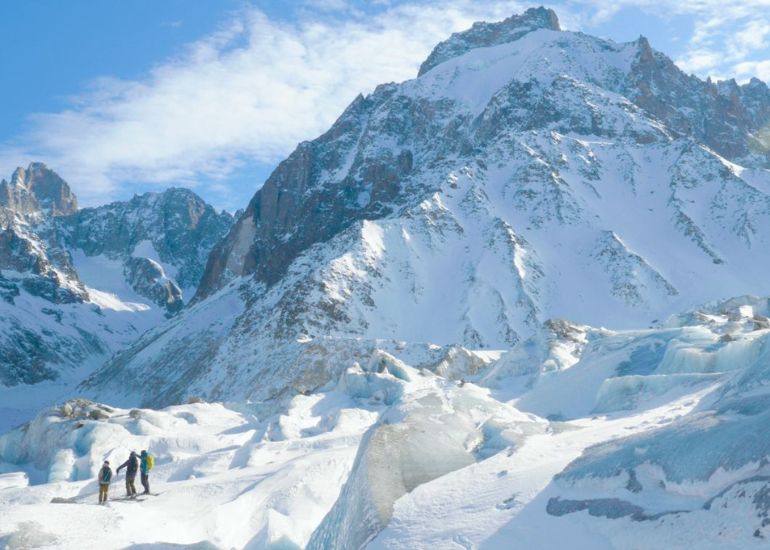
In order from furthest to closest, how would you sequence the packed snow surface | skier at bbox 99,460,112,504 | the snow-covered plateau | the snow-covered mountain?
the snow-covered mountain < skier at bbox 99,460,112,504 < the snow-covered plateau < the packed snow surface

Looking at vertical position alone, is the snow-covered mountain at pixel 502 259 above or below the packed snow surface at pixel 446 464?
above

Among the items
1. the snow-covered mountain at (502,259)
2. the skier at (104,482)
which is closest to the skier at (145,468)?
the skier at (104,482)

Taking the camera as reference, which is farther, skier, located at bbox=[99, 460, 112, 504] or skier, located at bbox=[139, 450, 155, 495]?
skier, located at bbox=[139, 450, 155, 495]

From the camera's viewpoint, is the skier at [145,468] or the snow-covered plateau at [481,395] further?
→ the skier at [145,468]

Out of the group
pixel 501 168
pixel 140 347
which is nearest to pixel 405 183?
pixel 501 168

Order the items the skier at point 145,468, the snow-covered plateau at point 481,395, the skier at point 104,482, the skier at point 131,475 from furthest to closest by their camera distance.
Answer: the skier at point 145,468 < the skier at point 131,475 < the skier at point 104,482 < the snow-covered plateau at point 481,395

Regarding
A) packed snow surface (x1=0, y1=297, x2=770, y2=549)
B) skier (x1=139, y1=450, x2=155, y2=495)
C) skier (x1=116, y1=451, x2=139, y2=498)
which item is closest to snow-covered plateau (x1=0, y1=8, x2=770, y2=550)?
packed snow surface (x1=0, y1=297, x2=770, y2=549)

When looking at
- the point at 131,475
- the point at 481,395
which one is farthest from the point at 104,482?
the point at 481,395

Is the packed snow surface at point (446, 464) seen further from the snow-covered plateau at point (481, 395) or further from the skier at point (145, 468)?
the skier at point (145, 468)

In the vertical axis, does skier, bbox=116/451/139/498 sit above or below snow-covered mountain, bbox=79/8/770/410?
below

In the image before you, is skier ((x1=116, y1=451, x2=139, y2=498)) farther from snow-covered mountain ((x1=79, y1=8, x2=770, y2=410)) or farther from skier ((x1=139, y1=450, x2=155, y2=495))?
snow-covered mountain ((x1=79, y1=8, x2=770, y2=410))

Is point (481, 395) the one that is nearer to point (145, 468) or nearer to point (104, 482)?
point (145, 468)

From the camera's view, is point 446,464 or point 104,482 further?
point 104,482

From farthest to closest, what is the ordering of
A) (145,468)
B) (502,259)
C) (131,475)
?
(502,259)
(145,468)
(131,475)
